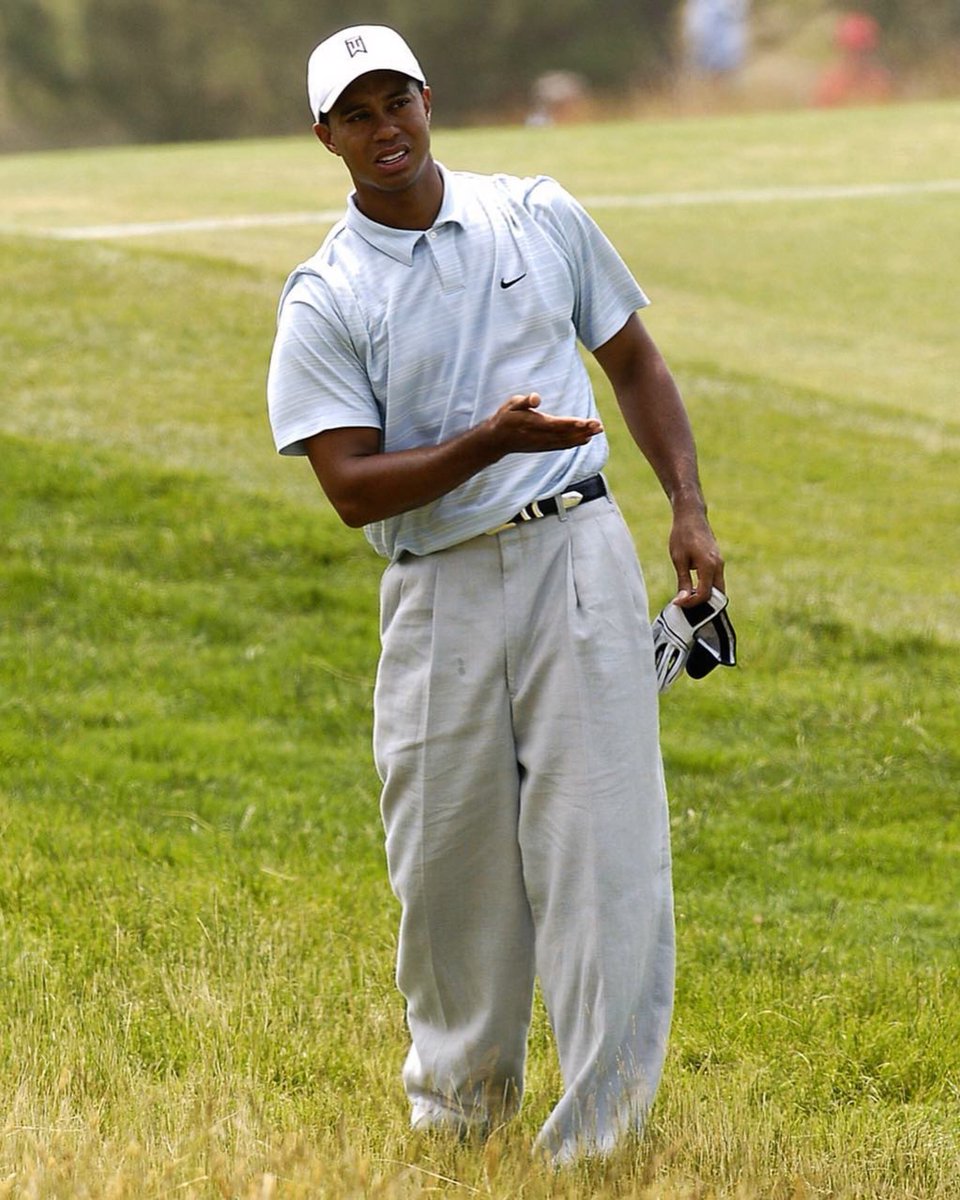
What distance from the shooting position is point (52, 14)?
49.0 metres

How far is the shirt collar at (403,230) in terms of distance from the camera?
3736mm

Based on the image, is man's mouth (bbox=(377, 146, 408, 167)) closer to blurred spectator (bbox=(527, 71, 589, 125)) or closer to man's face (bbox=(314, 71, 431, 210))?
man's face (bbox=(314, 71, 431, 210))

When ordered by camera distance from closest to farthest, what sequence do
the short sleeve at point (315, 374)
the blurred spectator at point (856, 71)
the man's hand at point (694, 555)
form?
the short sleeve at point (315, 374) < the man's hand at point (694, 555) < the blurred spectator at point (856, 71)

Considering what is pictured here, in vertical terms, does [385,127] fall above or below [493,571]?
above

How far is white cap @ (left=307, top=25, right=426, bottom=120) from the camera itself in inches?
145

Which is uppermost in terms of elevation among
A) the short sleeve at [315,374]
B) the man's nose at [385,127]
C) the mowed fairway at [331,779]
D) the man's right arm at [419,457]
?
the man's nose at [385,127]

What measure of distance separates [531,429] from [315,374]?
1.65 feet

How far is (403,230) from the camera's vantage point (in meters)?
3.77

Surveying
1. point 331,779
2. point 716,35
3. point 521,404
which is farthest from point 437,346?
point 716,35

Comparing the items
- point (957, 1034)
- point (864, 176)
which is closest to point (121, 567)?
point (957, 1034)

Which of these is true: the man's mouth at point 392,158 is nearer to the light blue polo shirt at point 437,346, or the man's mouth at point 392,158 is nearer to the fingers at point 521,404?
the light blue polo shirt at point 437,346

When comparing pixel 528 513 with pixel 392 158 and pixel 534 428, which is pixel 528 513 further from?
pixel 392 158

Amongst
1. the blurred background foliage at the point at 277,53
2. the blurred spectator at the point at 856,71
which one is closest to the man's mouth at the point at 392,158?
the blurred spectator at the point at 856,71

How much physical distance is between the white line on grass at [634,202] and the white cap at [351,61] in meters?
16.0
